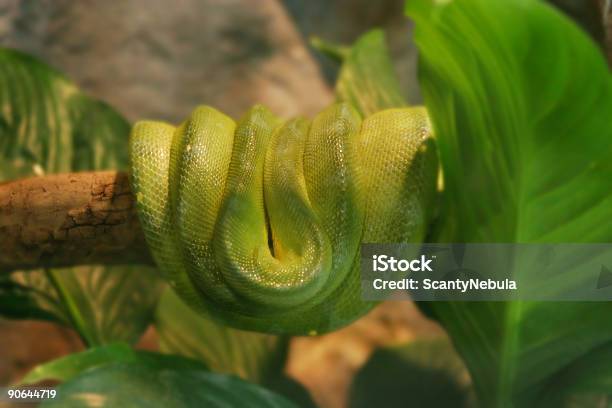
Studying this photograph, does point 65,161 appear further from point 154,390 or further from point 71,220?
point 154,390

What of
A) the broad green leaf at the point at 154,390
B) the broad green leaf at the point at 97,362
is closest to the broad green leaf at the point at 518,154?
the broad green leaf at the point at 154,390

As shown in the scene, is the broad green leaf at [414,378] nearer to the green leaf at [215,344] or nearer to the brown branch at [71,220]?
the green leaf at [215,344]

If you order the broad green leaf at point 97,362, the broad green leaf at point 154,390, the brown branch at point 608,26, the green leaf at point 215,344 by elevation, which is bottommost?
the green leaf at point 215,344

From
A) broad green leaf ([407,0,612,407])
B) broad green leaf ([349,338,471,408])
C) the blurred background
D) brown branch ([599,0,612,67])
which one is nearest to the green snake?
broad green leaf ([407,0,612,407])

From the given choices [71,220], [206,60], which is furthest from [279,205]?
[206,60]

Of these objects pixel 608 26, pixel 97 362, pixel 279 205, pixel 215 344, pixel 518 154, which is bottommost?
pixel 215 344

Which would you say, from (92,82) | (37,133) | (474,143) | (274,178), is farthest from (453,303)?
(92,82)

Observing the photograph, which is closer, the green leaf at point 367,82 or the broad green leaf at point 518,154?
the broad green leaf at point 518,154

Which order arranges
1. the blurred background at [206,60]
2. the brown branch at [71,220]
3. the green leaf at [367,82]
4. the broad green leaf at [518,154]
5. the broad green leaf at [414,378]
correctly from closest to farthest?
the broad green leaf at [518,154] < the brown branch at [71,220] < the broad green leaf at [414,378] < the green leaf at [367,82] < the blurred background at [206,60]
